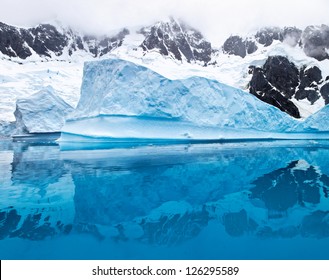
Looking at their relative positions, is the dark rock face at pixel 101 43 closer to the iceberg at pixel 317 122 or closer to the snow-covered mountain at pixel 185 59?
the snow-covered mountain at pixel 185 59

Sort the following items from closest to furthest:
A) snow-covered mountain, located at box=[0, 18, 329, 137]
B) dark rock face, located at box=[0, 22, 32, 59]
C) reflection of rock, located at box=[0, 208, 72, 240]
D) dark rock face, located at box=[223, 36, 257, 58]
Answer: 1. reflection of rock, located at box=[0, 208, 72, 240]
2. snow-covered mountain, located at box=[0, 18, 329, 137]
3. dark rock face, located at box=[223, 36, 257, 58]
4. dark rock face, located at box=[0, 22, 32, 59]

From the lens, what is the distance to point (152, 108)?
16.8 meters

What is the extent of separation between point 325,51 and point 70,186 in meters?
51.3

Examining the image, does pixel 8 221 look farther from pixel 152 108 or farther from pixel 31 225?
pixel 152 108

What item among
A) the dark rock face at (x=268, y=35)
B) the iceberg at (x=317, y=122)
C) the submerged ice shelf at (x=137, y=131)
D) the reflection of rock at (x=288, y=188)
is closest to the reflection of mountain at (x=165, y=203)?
the reflection of rock at (x=288, y=188)

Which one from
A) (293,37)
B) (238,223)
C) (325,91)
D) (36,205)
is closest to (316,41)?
(293,37)

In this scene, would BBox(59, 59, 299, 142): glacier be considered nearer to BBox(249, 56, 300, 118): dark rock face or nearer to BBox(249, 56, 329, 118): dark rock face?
BBox(249, 56, 300, 118): dark rock face

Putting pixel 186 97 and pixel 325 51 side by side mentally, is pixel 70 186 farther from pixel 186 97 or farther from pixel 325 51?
pixel 325 51

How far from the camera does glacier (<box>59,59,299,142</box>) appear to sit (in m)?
16.9

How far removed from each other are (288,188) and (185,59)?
82.1 m

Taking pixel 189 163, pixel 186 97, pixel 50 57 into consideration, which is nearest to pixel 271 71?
pixel 186 97

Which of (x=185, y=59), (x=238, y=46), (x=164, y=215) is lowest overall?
(x=164, y=215)

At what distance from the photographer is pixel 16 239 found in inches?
150

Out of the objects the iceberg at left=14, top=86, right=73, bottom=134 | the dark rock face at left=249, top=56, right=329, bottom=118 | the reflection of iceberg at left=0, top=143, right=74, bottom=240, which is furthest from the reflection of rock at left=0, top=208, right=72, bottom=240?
the dark rock face at left=249, top=56, right=329, bottom=118
